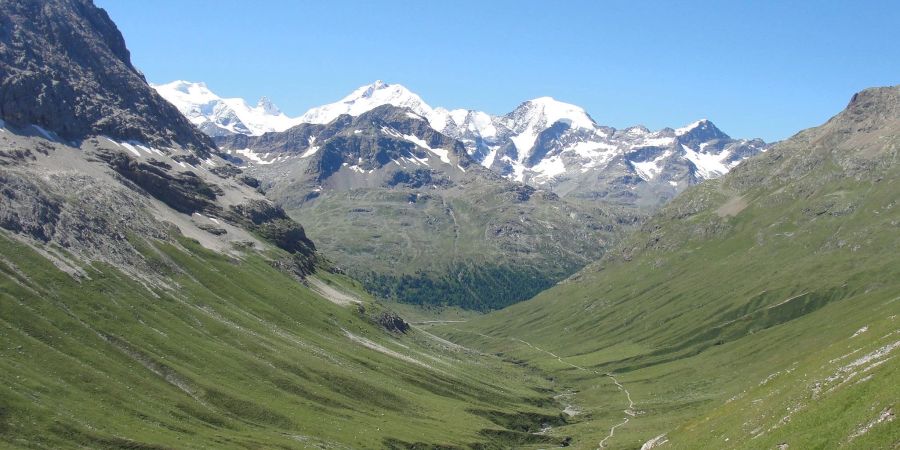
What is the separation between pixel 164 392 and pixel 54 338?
28.0 meters

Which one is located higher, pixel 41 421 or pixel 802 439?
pixel 802 439

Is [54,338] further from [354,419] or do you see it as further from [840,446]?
[840,446]

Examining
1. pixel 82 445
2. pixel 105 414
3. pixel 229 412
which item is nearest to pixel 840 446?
pixel 82 445

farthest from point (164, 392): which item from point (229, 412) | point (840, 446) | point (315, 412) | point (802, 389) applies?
point (840, 446)

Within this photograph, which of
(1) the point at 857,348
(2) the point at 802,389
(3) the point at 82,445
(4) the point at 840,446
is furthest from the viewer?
(3) the point at 82,445

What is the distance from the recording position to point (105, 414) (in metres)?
143

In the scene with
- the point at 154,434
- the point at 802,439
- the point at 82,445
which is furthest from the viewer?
the point at 154,434

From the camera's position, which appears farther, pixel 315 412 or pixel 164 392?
pixel 315 412

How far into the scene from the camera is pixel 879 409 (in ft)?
201

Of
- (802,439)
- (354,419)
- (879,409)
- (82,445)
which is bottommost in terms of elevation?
(354,419)

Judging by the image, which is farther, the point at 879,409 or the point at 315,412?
the point at 315,412

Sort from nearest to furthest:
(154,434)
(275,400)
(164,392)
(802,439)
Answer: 1. (802,439)
2. (154,434)
3. (164,392)
4. (275,400)

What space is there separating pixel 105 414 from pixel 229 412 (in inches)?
Answer: 1370

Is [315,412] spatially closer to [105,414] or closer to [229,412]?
[229,412]
